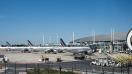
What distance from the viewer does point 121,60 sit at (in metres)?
70.9

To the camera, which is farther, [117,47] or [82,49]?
[117,47]

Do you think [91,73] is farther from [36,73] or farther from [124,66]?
[124,66]

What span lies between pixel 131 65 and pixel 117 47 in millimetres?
106563

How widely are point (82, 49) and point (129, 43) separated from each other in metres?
84.2

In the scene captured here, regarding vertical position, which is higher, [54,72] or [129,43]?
[129,43]

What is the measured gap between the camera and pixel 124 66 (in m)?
64.1

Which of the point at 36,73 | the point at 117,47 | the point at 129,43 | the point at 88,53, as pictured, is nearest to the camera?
the point at 129,43

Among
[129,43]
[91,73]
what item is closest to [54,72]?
[91,73]

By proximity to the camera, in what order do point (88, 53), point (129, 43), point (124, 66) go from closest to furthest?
point (129, 43) → point (124, 66) → point (88, 53)

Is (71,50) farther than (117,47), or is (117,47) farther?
(117,47)

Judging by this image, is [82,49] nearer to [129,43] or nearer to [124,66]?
[124,66]

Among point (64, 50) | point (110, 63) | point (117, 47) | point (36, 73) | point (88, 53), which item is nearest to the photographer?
point (36, 73)

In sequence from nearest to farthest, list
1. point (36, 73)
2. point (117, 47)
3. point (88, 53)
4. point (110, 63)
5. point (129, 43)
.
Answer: point (129, 43)
point (36, 73)
point (110, 63)
point (88, 53)
point (117, 47)

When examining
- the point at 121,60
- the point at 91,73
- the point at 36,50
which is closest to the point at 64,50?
the point at 36,50
